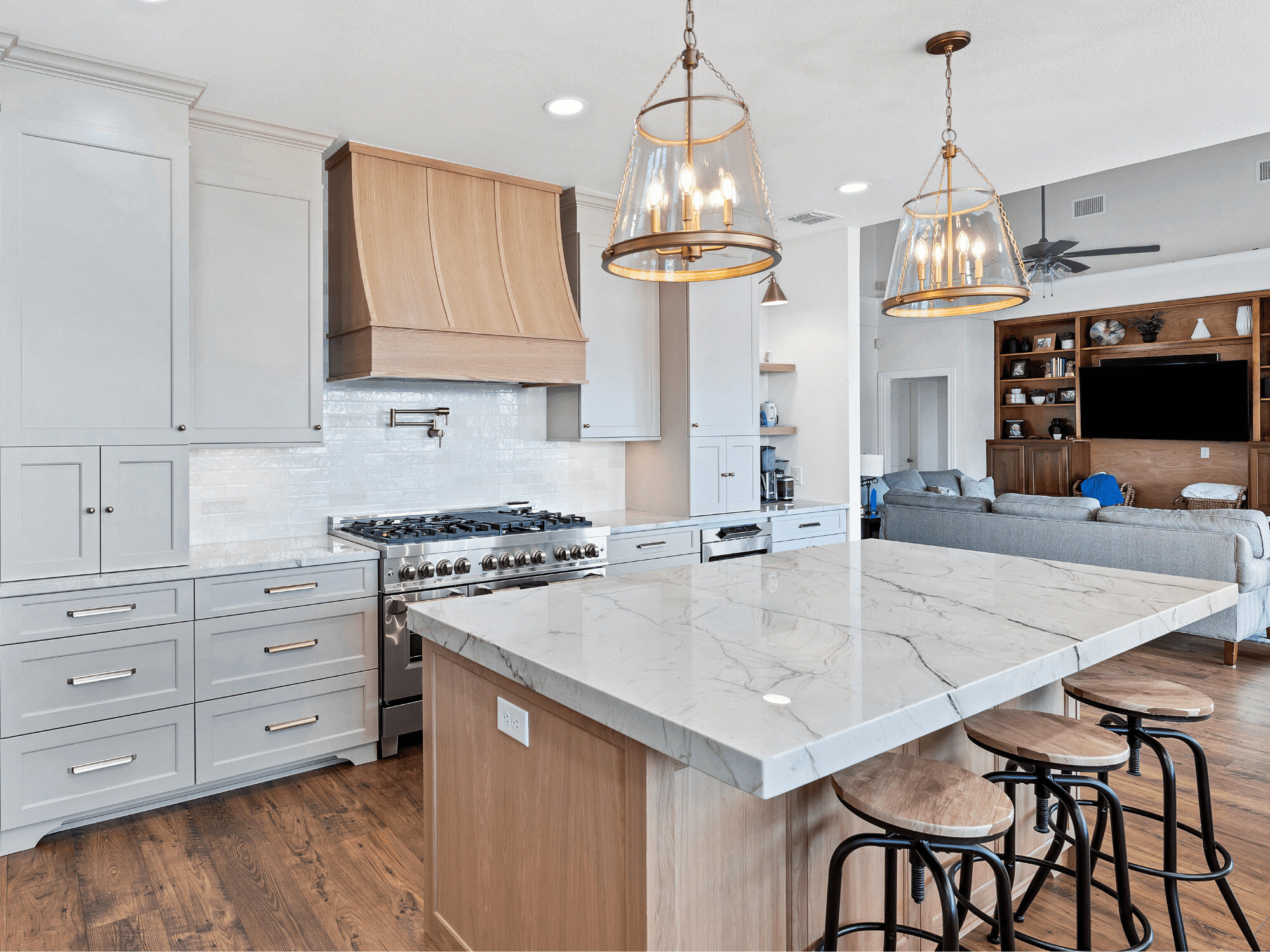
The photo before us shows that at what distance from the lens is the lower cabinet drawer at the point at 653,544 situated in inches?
158

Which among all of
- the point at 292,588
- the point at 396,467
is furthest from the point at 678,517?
the point at 292,588

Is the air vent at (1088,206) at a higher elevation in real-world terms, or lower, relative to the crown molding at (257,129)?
higher

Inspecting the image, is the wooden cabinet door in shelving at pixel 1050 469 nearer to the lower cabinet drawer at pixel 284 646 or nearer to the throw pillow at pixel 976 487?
the throw pillow at pixel 976 487

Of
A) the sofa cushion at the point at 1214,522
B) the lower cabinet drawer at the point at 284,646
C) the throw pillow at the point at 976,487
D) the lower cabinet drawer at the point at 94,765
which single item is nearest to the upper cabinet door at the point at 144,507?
the lower cabinet drawer at the point at 284,646

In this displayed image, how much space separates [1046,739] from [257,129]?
349cm

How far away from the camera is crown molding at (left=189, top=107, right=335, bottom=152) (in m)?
3.13

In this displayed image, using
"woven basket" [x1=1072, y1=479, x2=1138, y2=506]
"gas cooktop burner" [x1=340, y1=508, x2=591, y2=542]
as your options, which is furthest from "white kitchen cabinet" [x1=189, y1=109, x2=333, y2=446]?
"woven basket" [x1=1072, y1=479, x2=1138, y2=506]

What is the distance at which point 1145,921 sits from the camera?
1.85 metres

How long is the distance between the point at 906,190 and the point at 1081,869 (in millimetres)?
3607

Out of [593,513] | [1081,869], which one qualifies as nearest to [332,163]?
[593,513]

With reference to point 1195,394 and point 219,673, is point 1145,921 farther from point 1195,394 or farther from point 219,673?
point 1195,394

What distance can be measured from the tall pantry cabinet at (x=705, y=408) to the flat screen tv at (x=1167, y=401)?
19.8ft

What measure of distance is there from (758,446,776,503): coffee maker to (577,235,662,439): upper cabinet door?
1.00 m

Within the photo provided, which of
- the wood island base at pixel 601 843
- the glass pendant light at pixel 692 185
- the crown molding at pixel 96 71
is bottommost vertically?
the wood island base at pixel 601 843
